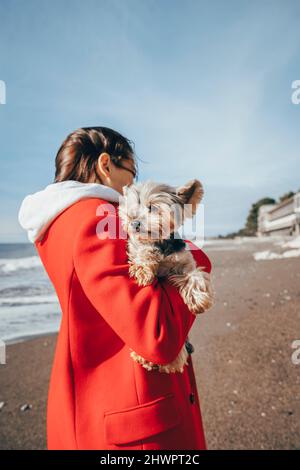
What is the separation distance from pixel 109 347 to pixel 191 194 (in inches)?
57.6

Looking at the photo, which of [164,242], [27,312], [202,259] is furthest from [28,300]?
[202,259]

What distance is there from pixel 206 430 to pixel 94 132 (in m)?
4.26

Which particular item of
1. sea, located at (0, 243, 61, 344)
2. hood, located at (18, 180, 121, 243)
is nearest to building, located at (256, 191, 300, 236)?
sea, located at (0, 243, 61, 344)

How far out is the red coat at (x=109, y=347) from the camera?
1.67 meters

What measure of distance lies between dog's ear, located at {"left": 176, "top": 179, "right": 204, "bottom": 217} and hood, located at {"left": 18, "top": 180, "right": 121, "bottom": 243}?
81cm

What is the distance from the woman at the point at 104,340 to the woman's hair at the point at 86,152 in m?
0.40

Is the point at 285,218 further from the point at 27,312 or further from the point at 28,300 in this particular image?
the point at 27,312

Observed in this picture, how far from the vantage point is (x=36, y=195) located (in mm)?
2250

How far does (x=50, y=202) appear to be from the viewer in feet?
6.96

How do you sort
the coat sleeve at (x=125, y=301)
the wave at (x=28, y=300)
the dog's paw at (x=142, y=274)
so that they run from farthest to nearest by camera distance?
the wave at (x=28, y=300) < the dog's paw at (x=142, y=274) < the coat sleeve at (x=125, y=301)

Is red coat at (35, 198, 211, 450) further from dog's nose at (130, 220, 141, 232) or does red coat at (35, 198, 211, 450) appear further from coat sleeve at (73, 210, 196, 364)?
dog's nose at (130, 220, 141, 232)

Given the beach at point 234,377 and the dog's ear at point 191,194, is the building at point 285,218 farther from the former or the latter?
the dog's ear at point 191,194

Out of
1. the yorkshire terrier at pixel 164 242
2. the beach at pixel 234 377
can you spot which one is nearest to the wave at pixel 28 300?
the beach at pixel 234 377

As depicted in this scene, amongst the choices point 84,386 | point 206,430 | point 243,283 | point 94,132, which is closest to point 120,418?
point 84,386
